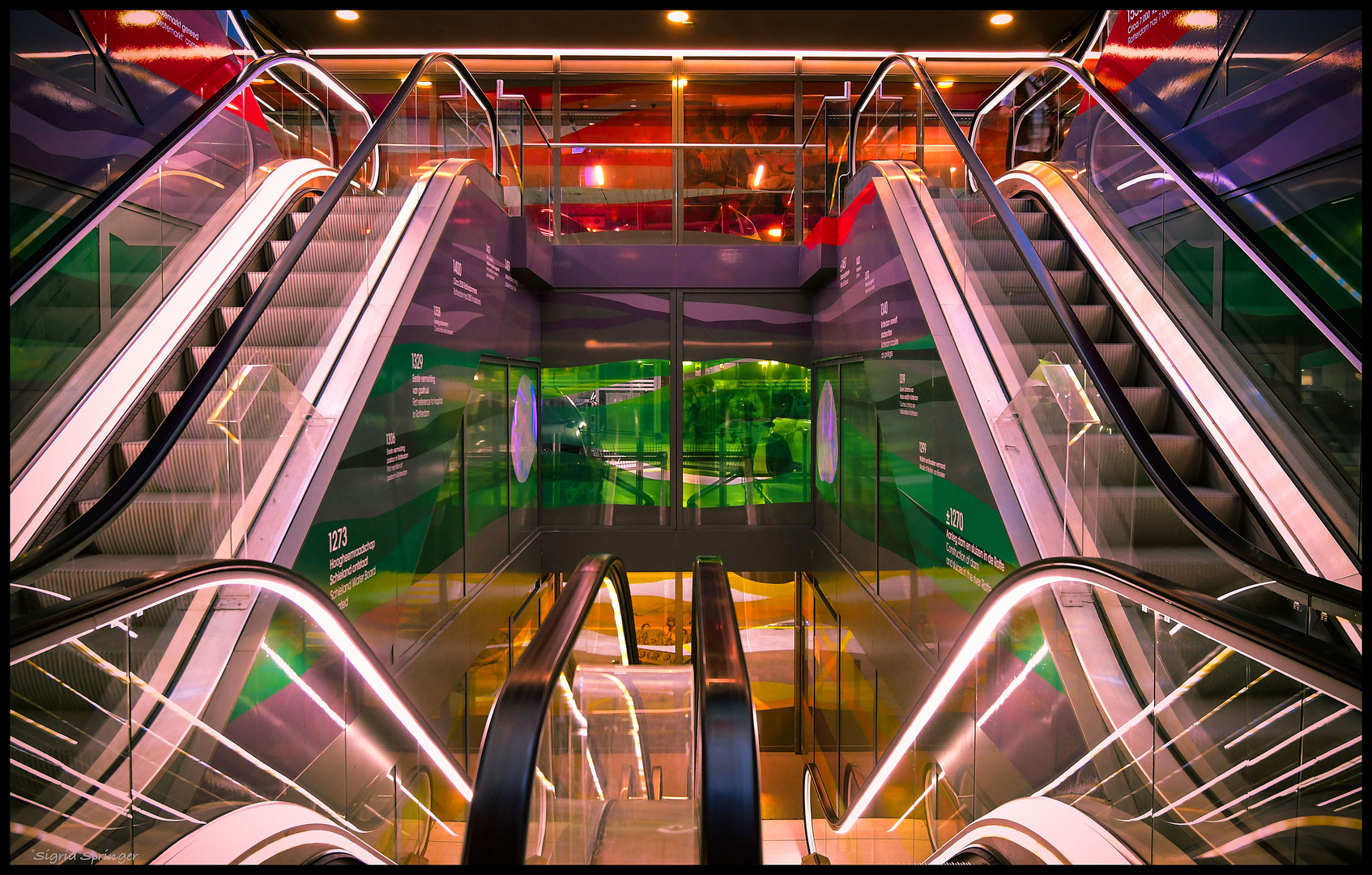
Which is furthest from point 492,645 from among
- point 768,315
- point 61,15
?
point 61,15

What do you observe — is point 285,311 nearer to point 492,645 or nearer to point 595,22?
point 492,645

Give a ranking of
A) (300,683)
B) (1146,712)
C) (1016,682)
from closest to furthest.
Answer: (1146,712)
(300,683)
(1016,682)

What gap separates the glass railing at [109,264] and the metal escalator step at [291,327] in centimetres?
79

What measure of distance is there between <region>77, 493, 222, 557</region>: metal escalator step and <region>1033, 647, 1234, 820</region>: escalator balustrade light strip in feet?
10.6

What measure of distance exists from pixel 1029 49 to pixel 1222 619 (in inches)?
412

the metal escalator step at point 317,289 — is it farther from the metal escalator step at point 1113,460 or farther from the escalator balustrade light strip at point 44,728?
the metal escalator step at point 1113,460

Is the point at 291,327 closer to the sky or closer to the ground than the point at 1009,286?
closer to the ground

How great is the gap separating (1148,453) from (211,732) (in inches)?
131

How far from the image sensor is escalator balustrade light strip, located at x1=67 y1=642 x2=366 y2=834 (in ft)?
6.24

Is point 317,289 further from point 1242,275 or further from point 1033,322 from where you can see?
point 1242,275

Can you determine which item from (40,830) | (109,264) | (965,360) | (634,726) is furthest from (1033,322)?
(109,264)

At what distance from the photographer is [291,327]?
3664mm

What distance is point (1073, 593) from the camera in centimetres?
261

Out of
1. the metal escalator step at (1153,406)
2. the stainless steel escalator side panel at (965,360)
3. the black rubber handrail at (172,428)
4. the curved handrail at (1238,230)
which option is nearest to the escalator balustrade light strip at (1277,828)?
the stainless steel escalator side panel at (965,360)
